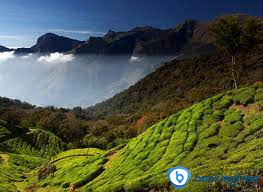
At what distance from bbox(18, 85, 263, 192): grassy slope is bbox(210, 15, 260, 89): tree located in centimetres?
1553

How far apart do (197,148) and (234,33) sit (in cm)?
3232

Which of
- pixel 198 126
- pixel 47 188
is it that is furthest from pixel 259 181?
pixel 47 188

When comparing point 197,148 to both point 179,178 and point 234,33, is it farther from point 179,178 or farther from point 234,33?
point 234,33

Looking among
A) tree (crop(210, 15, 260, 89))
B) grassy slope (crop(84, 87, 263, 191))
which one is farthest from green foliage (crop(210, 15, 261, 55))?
grassy slope (crop(84, 87, 263, 191))

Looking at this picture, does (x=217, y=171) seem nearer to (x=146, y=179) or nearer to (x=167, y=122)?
(x=146, y=179)

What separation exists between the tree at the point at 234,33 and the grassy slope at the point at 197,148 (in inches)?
612

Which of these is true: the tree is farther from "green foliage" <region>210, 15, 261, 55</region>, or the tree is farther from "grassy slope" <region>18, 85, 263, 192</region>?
"grassy slope" <region>18, 85, 263, 192</region>

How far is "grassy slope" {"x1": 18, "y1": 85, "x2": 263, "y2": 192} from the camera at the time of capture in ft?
113

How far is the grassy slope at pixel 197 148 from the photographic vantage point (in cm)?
3454

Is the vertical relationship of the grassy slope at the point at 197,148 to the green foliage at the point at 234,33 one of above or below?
below

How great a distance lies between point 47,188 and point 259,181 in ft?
199

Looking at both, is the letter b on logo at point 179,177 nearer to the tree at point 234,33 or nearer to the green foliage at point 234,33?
the tree at point 234,33

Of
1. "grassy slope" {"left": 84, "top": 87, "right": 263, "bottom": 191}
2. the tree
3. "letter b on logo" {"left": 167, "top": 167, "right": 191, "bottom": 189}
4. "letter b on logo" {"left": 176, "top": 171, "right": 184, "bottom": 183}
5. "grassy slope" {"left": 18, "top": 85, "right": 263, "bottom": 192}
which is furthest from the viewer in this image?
the tree

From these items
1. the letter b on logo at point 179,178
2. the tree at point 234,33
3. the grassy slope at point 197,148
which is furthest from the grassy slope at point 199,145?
the tree at point 234,33
